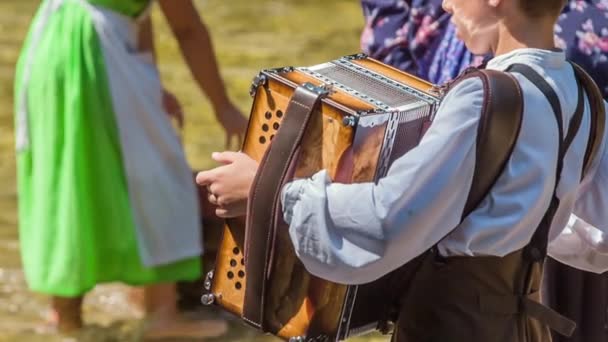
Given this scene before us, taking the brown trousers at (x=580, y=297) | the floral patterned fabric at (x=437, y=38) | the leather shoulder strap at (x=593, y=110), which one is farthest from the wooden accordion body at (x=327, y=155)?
the brown trousers at (x=580, y=297)

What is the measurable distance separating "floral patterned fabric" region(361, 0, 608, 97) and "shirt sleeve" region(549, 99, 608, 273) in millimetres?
530

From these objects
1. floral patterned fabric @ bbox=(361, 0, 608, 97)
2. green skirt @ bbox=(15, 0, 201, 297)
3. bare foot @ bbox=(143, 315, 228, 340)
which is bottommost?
bare foot @ bbox=(143, 315, 228, 340)

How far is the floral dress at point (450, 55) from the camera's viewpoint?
117 inches

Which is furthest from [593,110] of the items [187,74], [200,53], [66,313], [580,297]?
[187,74]

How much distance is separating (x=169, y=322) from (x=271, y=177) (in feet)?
7.16

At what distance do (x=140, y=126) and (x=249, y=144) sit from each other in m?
1.71

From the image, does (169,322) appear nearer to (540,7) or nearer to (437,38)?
(437,38)

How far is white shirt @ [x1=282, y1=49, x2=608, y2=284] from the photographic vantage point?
210cm

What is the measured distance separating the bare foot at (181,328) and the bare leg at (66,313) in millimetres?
230

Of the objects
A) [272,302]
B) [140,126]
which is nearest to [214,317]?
[140,126]

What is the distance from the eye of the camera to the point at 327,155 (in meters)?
2.25

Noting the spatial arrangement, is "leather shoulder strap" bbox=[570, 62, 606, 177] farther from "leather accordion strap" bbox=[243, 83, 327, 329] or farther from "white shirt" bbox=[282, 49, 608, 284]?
"leather accordion strap" bbox=[243, 83, 327, 329]

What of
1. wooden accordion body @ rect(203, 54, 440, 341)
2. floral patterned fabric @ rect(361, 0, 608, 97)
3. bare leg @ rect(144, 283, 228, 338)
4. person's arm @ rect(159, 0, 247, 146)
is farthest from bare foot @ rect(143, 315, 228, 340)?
wooden accordion body @ rect(203, 54, 440, 341)

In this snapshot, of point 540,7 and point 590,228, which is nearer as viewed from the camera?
point 540,7
